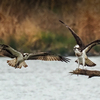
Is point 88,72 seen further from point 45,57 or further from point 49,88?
point 49,88

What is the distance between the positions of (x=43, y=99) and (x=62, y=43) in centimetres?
4369

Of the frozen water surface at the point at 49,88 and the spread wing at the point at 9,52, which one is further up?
the spread wing at the point at 9,52

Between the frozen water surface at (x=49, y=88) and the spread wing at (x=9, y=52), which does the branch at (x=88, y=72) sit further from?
the frozen water surface at (x=49, y=88)

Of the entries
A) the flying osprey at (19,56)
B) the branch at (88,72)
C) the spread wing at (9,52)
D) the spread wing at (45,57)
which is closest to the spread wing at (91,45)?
the flying osprey at (19,56)

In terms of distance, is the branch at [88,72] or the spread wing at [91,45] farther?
the spread wing at [91,45]

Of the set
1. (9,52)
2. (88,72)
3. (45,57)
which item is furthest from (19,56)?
(88,72)

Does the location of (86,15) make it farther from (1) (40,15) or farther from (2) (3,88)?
(2) (3,88)

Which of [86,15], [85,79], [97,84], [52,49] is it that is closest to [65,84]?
[97,84]

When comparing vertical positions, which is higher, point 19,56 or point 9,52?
point 9,52

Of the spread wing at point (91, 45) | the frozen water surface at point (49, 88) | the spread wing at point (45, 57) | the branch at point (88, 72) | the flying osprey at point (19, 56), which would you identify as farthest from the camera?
the frozen water surface at point (49, 88)

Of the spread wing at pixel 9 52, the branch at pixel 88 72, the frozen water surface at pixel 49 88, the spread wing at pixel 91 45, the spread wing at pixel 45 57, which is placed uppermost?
the spread wing at pixel 91 45

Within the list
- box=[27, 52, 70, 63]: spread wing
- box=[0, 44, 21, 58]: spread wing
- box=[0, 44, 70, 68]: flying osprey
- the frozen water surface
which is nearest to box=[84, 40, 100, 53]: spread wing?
box=[0, 44, 70, 68]: flying osprey

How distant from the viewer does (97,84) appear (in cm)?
2845

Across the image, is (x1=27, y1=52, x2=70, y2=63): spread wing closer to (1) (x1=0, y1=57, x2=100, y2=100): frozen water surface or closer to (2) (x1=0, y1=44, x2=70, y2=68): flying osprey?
(2) (x1=0, y1=44, x2=70, y2=68): flying osprey
